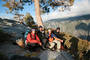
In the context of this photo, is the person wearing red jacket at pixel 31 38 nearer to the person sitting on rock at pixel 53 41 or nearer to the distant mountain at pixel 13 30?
the person sitting on rock at pixel 53 41

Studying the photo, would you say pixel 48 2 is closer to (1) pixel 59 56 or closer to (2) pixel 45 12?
(2) pixel 45 12

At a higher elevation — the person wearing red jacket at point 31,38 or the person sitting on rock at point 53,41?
the person wearing red jacket at point 31,38

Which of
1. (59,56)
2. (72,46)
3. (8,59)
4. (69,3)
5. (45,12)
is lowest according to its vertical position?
(72,46)

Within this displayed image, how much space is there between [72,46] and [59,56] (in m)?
2.85

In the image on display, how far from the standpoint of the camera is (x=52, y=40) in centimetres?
596

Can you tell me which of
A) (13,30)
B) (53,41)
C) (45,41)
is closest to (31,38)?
(45,41)

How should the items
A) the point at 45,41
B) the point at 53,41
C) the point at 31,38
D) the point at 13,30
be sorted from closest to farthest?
the point at 31,38, the point at 45,41, the point at 53,41, the point at 13,30

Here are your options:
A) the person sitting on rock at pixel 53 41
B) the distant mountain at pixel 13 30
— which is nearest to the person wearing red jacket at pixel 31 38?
the person sitting on rock at pixel 53 41

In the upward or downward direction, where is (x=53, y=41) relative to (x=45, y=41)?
downward

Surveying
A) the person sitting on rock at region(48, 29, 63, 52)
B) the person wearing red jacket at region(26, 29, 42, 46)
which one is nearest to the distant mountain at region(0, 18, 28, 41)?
the person wearing red jacket at region(26, 29, 42, 46)

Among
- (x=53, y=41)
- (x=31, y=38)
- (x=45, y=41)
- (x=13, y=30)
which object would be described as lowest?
(x=53, y=41)

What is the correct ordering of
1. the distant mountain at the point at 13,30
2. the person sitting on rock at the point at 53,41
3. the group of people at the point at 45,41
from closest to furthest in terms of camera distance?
the group of people at the point at 45,41, the person sitting on rock at the point at 53,41, the distant mountain at the point at 13,30

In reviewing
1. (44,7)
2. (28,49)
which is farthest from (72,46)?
(44,7)

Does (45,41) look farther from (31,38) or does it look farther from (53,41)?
(31,38)
